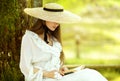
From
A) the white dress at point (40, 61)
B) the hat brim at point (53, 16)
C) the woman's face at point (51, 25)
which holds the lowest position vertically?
the white dress at point (40, 61)

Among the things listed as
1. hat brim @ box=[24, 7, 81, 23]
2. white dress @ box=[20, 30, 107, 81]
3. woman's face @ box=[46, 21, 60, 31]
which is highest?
hat brim @ box=[24, 7, 81, 23]

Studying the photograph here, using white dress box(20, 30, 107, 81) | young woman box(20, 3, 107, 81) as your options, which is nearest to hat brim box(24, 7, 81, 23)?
young woman box(20, 3, 107, 81)

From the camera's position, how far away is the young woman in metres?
4.30

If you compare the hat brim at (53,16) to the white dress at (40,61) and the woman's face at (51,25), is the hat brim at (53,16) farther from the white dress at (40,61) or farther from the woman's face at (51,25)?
the white dress at (40,61)

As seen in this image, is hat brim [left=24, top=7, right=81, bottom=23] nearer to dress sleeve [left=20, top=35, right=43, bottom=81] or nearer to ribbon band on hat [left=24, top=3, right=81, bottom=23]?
ribbon band on hat [left=24, top=3, right=81, bottom=23]

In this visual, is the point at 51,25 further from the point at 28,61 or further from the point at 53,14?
the point at 28,61

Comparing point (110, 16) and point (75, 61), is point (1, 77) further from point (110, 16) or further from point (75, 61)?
point (110, 16)

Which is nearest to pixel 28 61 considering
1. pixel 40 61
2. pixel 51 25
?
pixel 40 61

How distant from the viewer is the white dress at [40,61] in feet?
14.0

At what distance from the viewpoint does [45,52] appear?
4449 millimetres

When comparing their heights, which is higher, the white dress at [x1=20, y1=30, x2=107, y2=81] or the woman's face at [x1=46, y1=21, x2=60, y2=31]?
the woman's face at [x1=46, y1=21, x2=60, y2=31]

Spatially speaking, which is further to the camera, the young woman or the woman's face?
the woman's face

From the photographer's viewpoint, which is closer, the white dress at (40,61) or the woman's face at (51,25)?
the white dress at (40,61)

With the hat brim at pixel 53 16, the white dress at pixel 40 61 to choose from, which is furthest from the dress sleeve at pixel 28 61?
the hat brim at pixel 53 16
